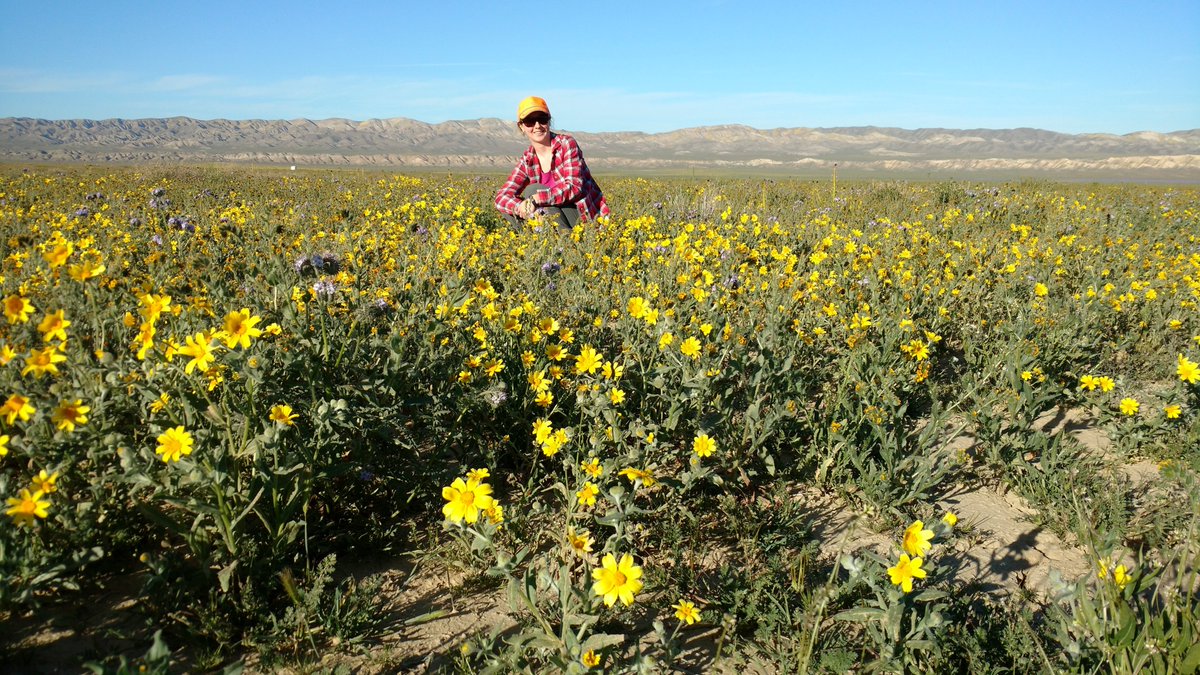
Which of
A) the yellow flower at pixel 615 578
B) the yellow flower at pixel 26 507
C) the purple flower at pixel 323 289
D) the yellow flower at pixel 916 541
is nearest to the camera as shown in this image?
the yellow flower at pixel 26 507

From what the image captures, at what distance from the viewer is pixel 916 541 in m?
1.90

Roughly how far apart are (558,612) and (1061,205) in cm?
1229

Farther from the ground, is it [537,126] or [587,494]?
[537,126]

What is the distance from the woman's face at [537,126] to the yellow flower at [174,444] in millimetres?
5383

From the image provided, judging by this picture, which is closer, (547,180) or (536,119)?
(536,119)

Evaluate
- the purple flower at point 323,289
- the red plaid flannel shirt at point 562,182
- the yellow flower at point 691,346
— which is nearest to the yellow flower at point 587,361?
the yellow flower at point 691,346

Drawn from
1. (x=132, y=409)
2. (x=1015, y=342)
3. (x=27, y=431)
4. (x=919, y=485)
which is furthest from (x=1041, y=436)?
(x=27, y=431)

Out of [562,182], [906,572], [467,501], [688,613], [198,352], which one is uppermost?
[562,182]

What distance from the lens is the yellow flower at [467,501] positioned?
79.1 inches

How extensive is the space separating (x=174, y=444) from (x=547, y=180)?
570cm

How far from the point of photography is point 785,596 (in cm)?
214

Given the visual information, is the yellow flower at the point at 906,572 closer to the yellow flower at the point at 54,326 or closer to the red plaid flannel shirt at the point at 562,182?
the yellow flower at the point at 54,326

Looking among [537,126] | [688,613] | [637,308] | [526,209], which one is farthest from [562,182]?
[688,613]

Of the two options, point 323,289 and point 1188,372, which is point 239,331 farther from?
point 1188,372
